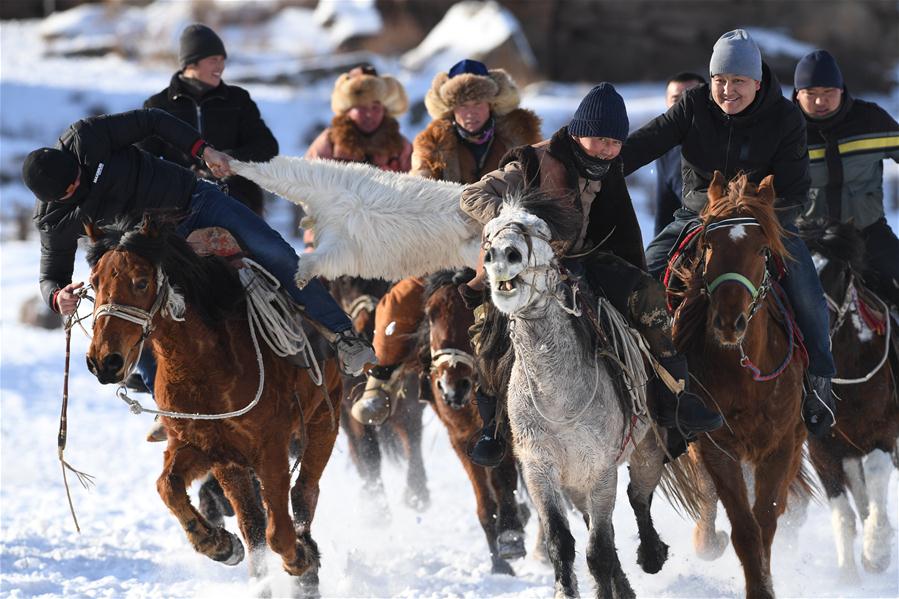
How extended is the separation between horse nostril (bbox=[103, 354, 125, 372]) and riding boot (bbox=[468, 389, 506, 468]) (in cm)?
169

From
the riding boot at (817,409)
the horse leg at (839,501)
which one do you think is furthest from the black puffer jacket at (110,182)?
the horse leg at (839,501)

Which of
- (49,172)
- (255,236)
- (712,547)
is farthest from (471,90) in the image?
(712,547)

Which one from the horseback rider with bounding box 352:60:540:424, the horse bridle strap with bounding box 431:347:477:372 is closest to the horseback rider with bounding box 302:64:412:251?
the horseback rider with bounding box 352:60:540:424

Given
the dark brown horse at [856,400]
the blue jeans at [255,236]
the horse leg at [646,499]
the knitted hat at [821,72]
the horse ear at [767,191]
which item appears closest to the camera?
the horse ear at [767,191]

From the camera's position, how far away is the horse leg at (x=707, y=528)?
6363 mm

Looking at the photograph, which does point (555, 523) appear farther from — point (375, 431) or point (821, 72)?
point (375, 431)

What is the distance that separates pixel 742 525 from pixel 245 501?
2.48m

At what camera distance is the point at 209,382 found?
5.80 meters

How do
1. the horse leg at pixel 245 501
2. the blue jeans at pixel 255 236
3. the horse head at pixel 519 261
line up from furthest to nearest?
the blue jeans at pixel 255 236, the horse leg at pixel 245 501, the horse head at pixel 519 261

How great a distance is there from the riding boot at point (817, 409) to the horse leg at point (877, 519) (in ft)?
4.49

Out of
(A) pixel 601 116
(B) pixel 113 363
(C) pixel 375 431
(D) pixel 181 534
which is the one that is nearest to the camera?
(B) pixel 113 363

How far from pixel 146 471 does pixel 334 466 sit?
1.58m

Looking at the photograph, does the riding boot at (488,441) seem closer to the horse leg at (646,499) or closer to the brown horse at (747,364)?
the horse leg at (646,499)

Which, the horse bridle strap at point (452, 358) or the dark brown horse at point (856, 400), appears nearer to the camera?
the horse bridle strap at point (452, 358)
